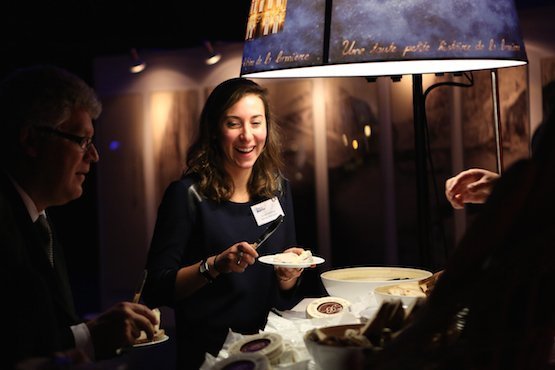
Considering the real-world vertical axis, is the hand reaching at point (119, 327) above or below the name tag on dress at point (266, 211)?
below

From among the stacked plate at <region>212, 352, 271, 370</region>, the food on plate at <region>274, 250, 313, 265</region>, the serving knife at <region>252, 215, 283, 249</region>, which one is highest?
the serving knife at <region>252, 215, 283, 249</region>

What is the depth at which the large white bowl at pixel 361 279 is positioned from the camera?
5.75ft

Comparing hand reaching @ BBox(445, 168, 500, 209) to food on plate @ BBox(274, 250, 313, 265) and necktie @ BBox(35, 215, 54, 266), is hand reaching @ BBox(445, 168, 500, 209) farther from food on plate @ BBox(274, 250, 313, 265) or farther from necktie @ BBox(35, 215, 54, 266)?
necktie @ BBox(35, 215, 54, 266)

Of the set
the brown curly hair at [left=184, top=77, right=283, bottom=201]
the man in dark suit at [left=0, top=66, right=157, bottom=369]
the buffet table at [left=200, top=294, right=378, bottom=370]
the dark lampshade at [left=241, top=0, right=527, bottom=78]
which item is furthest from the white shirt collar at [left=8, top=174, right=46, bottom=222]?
the brown curly hair at [left=184, top=77, right=283, bottom=201]

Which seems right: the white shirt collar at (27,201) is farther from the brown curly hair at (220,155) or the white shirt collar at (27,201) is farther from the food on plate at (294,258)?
the brown curly hair at (220,155)

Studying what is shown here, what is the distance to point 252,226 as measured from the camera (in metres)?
2.69

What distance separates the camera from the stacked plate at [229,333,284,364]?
4.13 feet

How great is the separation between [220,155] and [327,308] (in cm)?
119

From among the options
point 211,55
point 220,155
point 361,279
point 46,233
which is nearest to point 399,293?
point 361,279

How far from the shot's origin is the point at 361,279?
192cm

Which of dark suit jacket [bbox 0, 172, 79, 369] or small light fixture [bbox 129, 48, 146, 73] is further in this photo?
small light fixture [bbox 129, 48, 146, 73]

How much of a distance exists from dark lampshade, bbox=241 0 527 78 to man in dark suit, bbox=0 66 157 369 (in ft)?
1.81

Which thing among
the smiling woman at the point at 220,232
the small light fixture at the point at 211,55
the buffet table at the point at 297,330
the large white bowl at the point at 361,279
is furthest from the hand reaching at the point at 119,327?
the small light fixture at the point at 211,55

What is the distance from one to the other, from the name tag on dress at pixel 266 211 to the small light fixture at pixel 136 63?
437cm
